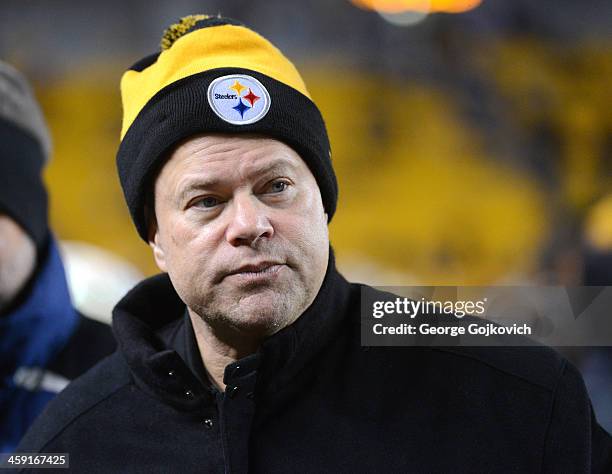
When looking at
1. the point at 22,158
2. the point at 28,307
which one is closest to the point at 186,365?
the point at 28,307

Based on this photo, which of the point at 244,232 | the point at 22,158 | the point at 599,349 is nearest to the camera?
the point at 244,232

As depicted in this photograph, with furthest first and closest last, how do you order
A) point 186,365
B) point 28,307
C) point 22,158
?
point 22,158 → point 28,307 → point 186,365

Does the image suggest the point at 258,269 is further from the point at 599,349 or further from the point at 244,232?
the point at 599,349

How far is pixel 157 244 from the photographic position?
1390 millimetres

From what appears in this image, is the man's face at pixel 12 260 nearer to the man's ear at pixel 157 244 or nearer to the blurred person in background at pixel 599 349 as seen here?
the man's ear at pixel 157 244

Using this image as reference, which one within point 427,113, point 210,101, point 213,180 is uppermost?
point 427,113

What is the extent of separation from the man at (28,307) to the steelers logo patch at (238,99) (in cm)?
78

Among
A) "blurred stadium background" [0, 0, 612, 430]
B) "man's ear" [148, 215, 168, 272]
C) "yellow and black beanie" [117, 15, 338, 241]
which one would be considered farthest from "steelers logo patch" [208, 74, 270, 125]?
"blurred stadium background" [0, 0, 612, 430]

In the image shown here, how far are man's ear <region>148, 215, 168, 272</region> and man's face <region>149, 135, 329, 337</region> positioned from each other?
0.24 ft

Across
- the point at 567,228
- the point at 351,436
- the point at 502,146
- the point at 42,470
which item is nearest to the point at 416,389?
the point at 351,436

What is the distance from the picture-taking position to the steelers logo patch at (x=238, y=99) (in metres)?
1.25

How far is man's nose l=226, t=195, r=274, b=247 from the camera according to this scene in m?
1.18

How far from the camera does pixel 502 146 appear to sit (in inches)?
188

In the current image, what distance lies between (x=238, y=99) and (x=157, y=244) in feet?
0.88
